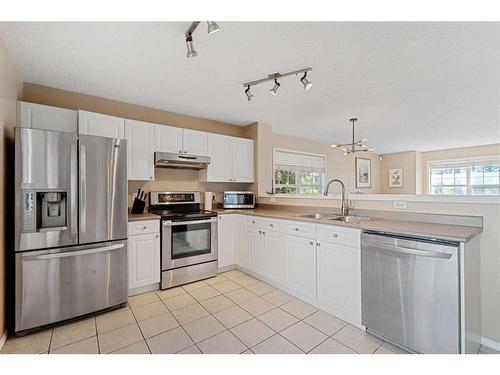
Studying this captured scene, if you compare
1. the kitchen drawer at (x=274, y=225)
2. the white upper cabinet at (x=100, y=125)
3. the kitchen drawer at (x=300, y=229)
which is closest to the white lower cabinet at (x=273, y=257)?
the kitchen drawer at (x=274, y=225)

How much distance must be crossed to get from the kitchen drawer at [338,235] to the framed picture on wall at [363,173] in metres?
5.39

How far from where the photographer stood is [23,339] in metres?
1.91

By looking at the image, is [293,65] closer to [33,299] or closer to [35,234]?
[35,234]

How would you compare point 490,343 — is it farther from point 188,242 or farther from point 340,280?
point 188,242

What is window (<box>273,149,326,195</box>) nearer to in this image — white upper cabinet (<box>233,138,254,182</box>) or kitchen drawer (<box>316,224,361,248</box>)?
white upper cabinet (<box>233,138,254,182</box>)

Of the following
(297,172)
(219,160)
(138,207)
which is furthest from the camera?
(297,172)

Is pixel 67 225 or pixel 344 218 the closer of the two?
pixel 67 225

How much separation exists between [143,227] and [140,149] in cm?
101

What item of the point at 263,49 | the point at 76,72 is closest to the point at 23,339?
the point at 76,72

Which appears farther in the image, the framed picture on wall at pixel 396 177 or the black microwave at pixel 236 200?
the framed picture on wall at pixel 396 177

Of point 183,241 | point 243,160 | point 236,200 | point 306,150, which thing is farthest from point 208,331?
point 306,150

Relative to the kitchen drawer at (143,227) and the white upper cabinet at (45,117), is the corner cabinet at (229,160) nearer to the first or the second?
the kitchen drawer at (143,227)

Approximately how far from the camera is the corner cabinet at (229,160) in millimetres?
3697

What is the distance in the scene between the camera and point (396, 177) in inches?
298
